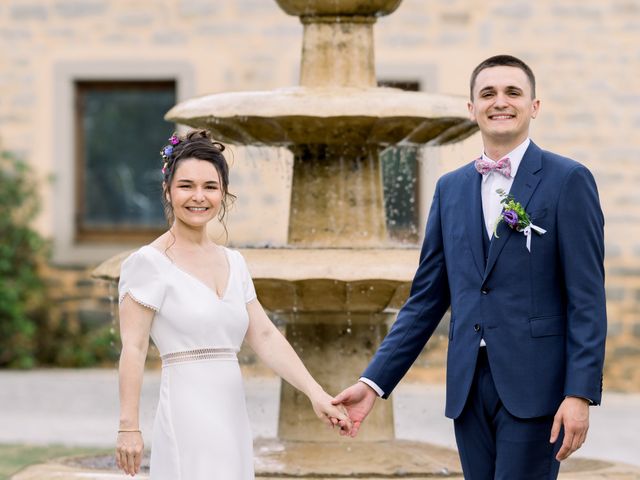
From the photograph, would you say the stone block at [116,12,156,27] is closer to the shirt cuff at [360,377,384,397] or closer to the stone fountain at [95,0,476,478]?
the stone fountain at [95,0,476,478]

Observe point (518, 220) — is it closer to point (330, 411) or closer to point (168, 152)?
point (330, 411)

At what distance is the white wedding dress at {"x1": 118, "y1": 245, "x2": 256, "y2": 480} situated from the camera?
13.1 feet

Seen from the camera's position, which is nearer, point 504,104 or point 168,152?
point 504,104

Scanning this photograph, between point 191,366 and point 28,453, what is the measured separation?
4686 mm

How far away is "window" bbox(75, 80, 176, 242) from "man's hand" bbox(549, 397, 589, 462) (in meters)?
10.3

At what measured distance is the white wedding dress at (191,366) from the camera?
401 centimetres

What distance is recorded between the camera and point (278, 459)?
5930 millimetres

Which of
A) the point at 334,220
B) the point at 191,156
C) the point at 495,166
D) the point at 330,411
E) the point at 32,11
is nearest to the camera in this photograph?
the point at 495,166

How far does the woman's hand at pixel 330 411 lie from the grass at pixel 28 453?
12.5ft

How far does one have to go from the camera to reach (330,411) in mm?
4242

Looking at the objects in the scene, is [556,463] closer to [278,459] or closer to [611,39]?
[278,459]

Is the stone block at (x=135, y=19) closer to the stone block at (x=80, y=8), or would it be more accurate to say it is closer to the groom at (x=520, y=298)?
the stone block at (x=80, y=8)

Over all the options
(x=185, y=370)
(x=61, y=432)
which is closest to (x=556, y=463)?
(x=185, y=370)

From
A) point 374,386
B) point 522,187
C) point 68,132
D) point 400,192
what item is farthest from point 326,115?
point 68,132
